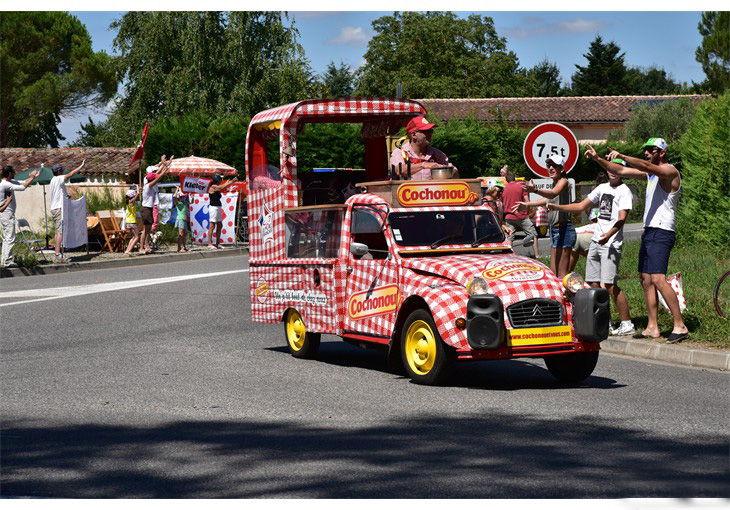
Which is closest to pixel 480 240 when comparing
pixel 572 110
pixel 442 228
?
pixel 442 228

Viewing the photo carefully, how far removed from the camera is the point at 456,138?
40844 mm

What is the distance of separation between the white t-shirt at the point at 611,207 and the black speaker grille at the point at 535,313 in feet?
10.3

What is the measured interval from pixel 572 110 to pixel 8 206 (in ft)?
218

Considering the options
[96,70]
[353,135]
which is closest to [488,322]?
[353,135]

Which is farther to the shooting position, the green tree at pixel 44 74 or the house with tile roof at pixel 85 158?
the green tree at pixel 44 74

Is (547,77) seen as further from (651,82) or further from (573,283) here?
(573,283)

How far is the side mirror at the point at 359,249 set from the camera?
10594mm

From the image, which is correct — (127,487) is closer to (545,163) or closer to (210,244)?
(545,163)

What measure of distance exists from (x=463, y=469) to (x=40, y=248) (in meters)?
22.2

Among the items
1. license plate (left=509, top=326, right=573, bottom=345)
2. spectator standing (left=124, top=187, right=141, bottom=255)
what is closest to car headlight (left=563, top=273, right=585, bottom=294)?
license plate (left=509, top=326, right=573, bottom=345)

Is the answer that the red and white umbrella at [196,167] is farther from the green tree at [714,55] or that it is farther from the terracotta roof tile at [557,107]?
the terracotta roof tile at [557,107]

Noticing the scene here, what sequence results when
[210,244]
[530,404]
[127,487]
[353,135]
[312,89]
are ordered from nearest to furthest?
[127,487] < [530,404] < [210,244] < [353,135] < [312,89]

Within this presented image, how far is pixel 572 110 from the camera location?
276 feet

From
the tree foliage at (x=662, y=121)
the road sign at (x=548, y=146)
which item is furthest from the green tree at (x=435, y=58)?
the road sign at (x=548, y=146)
